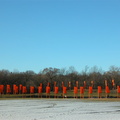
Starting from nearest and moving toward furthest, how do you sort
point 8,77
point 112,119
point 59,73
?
point 112,119 < point 8,77 < point 59,73

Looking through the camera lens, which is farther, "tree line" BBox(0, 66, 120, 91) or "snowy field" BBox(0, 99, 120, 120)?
"tree line" BBox(0, 66, 120, 91)

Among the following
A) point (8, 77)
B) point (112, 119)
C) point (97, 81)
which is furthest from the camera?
point (8, 77)

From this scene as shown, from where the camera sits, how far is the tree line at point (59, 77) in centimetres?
9881

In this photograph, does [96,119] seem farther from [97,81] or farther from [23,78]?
[23,78]

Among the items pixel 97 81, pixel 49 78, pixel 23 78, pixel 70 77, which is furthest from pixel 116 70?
pixel 23 78

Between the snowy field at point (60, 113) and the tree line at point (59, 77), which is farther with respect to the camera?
the tree line at point (59, 77)

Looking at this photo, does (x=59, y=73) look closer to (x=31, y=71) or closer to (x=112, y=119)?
(x=31, y=71)

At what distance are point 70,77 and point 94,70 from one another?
11.4 meters

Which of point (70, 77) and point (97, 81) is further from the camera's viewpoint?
point (70, 77)

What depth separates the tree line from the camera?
98812 mm

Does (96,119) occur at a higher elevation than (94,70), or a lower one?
lower

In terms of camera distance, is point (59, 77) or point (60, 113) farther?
point (59, 77)

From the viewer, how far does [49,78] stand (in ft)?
363

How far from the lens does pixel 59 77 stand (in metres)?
113
